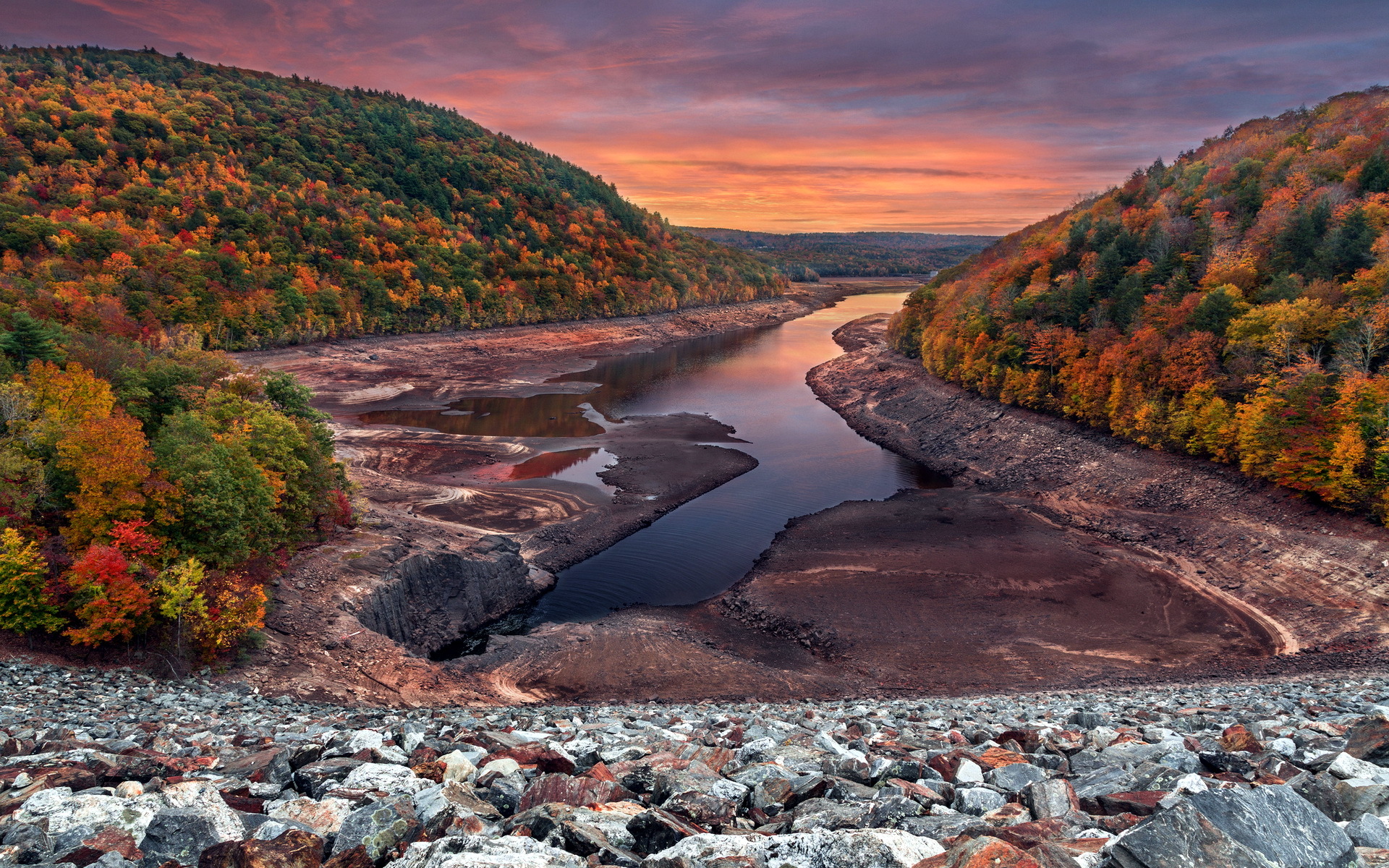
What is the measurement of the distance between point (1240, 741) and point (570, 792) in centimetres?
1239

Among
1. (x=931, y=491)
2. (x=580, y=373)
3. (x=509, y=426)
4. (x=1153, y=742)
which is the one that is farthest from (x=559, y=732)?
(x=580, y=373)

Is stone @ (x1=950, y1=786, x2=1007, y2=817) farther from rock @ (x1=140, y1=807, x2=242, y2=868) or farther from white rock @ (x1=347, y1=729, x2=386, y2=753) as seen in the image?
white rock @ (x1=347, y1=729, x2=386, y2=753)

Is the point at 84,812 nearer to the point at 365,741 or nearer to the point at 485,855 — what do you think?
the point at 365,741

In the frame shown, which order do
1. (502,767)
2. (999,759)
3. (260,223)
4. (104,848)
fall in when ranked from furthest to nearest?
(260,223) < (999,759) < (502,767) < (104,848)

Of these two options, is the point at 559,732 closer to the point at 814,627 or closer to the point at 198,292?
the point at 814,627

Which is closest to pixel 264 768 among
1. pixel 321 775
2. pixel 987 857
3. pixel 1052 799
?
pixel 321 775

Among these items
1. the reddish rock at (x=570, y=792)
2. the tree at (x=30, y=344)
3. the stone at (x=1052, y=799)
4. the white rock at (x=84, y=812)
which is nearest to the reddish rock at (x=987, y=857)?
the stone at (x=1052, y=799)

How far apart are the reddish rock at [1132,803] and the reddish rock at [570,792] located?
22.0 feet

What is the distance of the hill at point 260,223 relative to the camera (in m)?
87.0

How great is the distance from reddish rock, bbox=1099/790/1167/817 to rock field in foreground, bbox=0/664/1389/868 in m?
0.03

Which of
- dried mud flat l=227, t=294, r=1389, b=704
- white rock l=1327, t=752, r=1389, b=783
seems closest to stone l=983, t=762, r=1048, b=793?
white rock l=1327, t=752, r=1389, b=783

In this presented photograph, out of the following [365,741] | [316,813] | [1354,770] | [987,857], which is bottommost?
[365,741]

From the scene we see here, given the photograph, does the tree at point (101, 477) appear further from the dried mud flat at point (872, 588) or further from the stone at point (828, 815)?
the stone at point (828, 815)

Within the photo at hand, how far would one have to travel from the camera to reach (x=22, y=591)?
69.1ft
